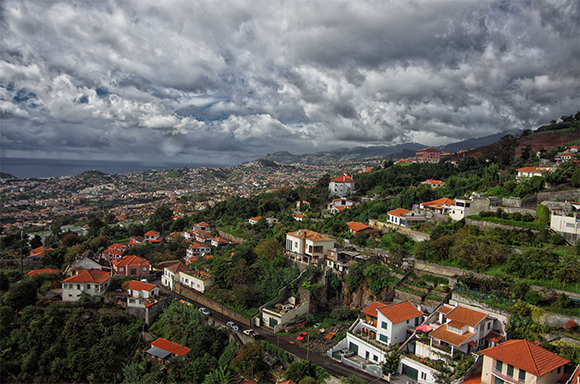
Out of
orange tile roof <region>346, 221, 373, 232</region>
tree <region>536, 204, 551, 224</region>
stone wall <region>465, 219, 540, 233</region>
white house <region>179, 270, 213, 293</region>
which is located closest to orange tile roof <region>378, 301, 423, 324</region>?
stone wall <region>465, 219, 540, 233</region>

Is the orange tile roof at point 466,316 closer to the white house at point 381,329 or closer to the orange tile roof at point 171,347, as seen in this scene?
the white house at point 381,329

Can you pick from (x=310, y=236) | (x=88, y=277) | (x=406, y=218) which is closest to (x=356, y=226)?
(x=406, y=218)

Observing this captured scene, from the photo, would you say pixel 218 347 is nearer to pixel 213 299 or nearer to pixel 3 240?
pixel 213 299

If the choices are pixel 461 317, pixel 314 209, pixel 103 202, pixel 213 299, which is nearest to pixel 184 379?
pixel 213 299

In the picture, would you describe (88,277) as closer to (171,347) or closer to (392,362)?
(171,347)

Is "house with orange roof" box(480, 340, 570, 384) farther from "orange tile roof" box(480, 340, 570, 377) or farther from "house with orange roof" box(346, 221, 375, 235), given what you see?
"house with orange roof" box(346, 221, 375, 235)
